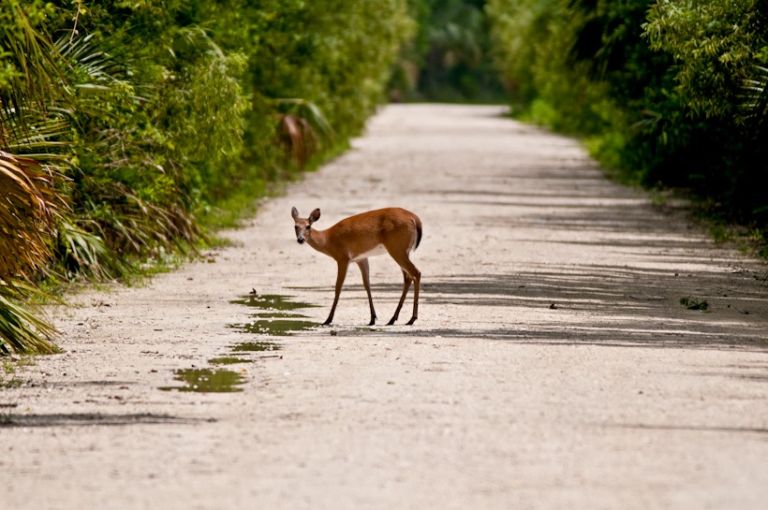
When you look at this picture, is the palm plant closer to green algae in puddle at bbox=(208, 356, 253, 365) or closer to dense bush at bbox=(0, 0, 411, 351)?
dense bush at bbox=(0, 0, 411, 351)

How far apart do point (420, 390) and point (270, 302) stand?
5.40 m

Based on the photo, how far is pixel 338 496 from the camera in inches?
292

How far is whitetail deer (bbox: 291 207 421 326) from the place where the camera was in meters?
13.7

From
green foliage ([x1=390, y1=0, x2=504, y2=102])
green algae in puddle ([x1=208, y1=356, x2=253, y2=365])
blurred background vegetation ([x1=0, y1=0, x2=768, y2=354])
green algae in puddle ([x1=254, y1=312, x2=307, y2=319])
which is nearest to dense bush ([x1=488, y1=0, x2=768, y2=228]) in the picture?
blurred background vegetation ([x1=0, y1=0, x2=768, y2=354])

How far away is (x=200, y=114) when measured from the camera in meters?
19.3

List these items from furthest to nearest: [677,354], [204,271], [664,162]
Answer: [664,162] < [204,271] < [677,354]

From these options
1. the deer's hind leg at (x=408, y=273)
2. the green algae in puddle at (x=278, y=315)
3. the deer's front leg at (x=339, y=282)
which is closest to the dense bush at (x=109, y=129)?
the green algae in puddle at (x=278, y=315)

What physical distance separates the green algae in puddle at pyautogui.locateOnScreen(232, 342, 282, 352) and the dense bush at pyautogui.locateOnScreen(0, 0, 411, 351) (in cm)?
148

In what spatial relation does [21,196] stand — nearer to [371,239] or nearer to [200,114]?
[371,239]

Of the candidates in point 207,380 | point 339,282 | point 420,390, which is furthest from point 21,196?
point 420,390

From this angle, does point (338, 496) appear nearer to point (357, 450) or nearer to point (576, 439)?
point (357, 450)

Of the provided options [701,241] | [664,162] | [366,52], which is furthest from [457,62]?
[701,241]

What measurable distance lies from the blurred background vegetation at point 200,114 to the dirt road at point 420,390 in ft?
2.73

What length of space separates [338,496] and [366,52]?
4460 cm
